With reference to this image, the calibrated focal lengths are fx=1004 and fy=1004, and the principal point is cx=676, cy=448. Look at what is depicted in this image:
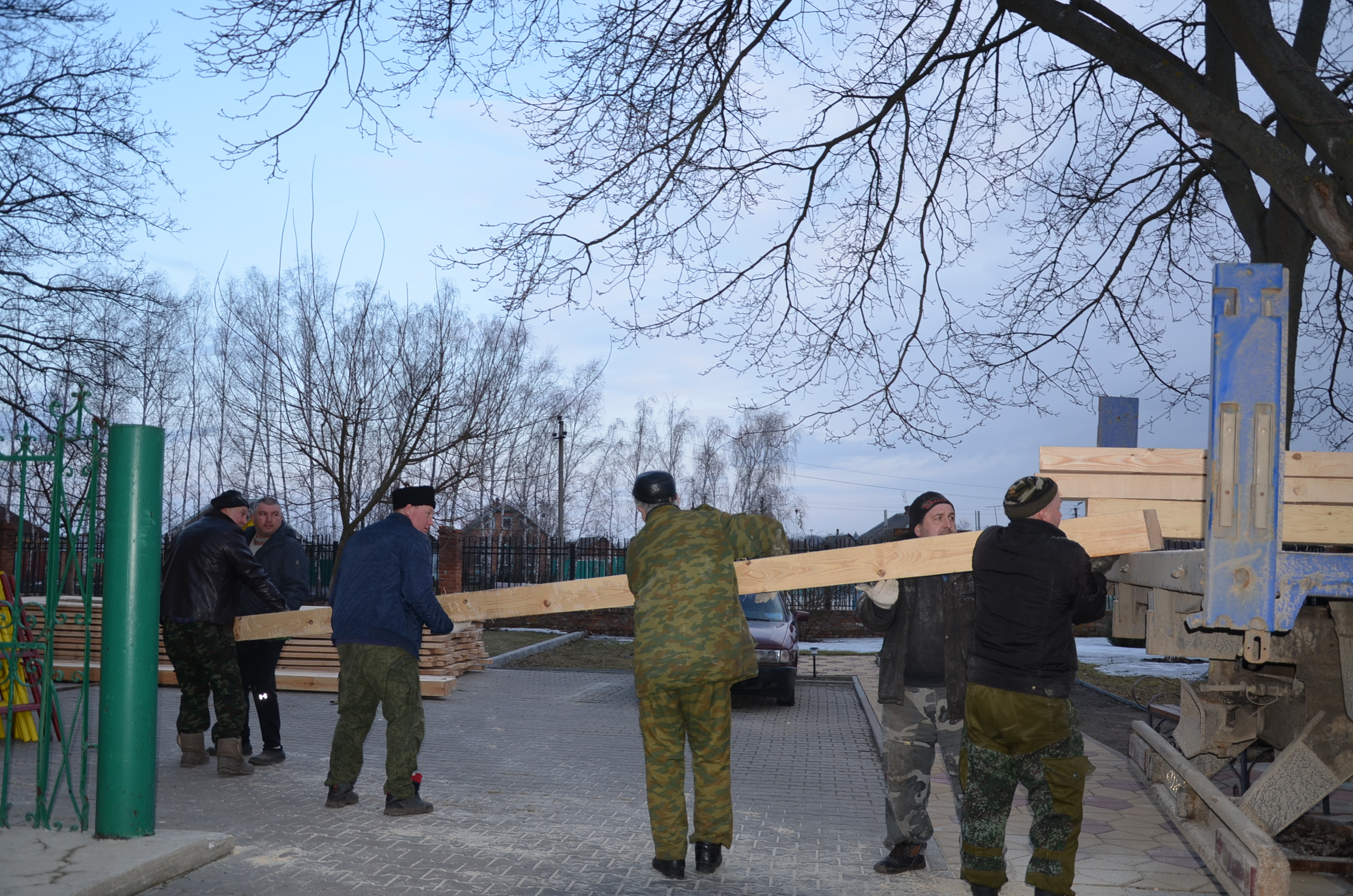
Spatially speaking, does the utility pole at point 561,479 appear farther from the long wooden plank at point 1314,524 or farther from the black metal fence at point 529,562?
the long wooden plank at point 1314,524

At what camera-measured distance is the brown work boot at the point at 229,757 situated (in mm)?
6969

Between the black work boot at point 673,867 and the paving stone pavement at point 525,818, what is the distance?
6 centimetres

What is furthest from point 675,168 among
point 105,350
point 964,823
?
point 105,350

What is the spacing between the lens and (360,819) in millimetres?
5863

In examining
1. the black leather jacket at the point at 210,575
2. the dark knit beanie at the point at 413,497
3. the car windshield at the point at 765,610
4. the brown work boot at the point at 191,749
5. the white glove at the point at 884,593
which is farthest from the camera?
the car windshield at the point at 765,610

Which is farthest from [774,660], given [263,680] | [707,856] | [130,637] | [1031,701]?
[130,637]

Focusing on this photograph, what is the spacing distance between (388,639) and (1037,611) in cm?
363

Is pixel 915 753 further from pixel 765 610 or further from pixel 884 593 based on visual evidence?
pixel 765 610

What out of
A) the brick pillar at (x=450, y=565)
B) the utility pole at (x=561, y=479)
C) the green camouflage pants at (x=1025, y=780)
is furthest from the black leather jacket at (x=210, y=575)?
the utility pole at (x=561, y=479)

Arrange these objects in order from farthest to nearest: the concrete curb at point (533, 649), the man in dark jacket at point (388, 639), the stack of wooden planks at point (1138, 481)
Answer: the concrete curb at point (533, 649) → the man in dark jacket at point (388, 639) → the stack of wooden planks at point (1138, 481)

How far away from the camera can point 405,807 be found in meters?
5.96

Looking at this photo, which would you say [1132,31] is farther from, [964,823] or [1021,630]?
[964,823]

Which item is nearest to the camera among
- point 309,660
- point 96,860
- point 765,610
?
point 96,860

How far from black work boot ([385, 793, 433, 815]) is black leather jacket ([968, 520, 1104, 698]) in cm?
344
